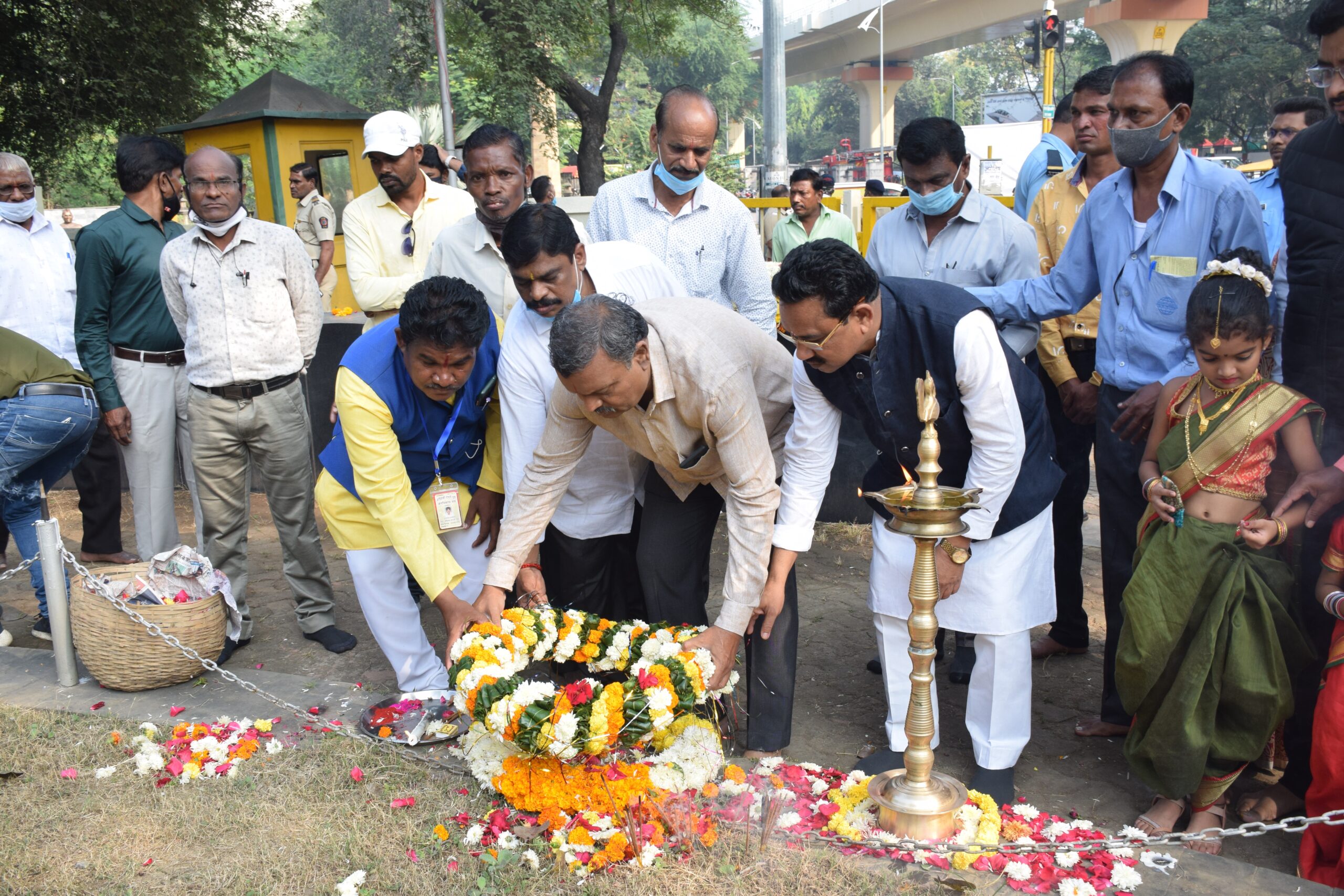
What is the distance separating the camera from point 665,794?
10.2 ft

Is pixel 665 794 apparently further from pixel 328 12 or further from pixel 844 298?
pixel 328 12

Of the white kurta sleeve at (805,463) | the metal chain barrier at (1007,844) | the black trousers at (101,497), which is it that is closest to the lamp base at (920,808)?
the metal chain barrier at (1007,844)

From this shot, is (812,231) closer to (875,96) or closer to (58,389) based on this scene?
(58,389)

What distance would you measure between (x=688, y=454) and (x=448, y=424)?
1008 mm

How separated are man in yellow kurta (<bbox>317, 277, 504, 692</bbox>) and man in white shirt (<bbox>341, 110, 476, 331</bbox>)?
2.72 ft

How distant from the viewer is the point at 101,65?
13.2 meters

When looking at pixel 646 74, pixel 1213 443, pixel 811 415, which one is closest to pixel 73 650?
pixel 811 415

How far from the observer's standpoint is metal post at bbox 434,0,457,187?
919cm

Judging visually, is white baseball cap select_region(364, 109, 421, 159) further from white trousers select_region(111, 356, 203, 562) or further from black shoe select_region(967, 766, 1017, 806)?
black shoe select_region(967, 766, 1017, 806)

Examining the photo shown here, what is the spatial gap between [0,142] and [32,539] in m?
10.2

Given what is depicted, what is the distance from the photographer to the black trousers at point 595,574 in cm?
412

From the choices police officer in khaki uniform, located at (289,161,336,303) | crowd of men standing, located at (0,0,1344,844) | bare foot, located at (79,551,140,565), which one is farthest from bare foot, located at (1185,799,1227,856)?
police officer in khaki uniform, located at (289,161,336,303)

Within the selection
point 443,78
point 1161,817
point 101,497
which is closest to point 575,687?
point 1161,817

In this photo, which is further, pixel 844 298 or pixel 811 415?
pixel 811 415
